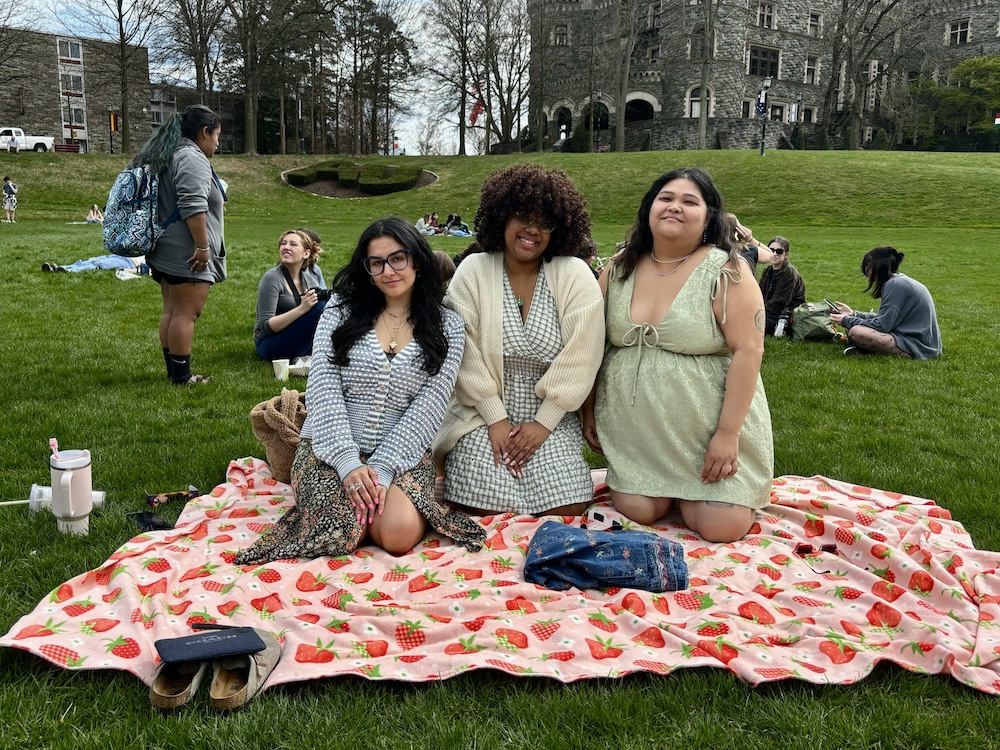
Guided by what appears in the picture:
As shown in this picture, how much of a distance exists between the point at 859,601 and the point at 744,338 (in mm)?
1241

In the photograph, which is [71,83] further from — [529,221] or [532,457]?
[532,457]

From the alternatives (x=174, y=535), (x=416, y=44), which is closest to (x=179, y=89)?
(x=416, y=44)

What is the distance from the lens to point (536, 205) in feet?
12.7

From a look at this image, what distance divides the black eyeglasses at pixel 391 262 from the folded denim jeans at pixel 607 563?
4.74 feet

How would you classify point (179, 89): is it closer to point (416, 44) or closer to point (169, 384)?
point (416, 44)

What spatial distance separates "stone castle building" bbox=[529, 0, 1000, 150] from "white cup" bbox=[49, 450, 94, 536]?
45180 millimetres

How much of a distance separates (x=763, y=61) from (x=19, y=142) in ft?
139

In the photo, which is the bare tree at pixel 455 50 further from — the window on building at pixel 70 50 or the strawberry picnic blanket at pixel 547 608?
the strawberry picnic blanket at pixel 547 608

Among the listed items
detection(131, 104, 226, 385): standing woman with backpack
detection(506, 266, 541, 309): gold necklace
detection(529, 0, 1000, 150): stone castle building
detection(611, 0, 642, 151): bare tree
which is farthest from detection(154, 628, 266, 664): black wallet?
detection(529, 0, 1000, 150): stone castle building

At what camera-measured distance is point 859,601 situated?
318 cm

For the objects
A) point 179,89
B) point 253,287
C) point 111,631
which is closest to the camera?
point 111,631

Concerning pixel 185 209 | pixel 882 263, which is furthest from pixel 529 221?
pixel 882 263

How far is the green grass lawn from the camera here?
2.36 metres

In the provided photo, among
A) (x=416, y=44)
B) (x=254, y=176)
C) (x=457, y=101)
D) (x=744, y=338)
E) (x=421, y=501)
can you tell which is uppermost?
(x=416, y=44)
